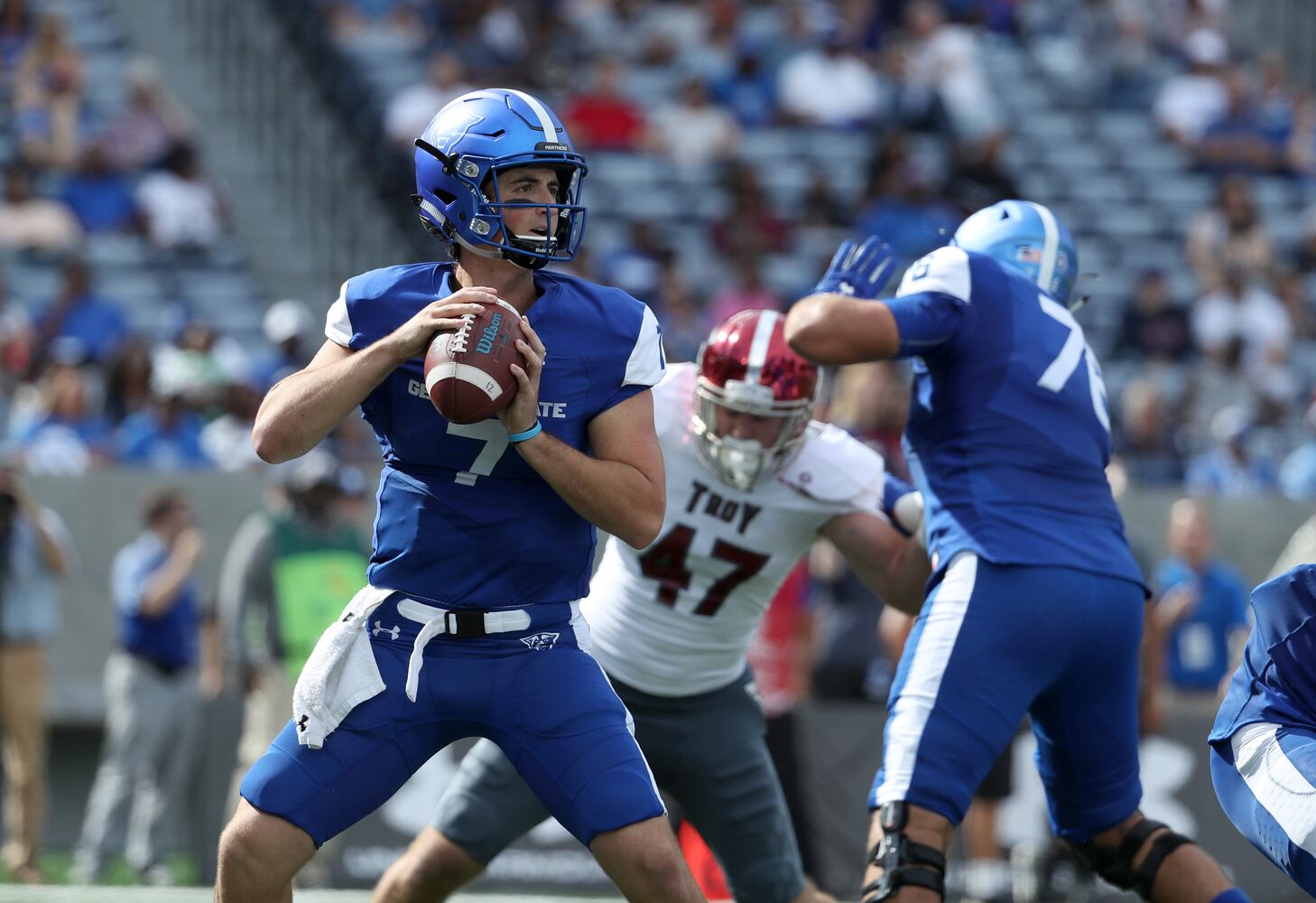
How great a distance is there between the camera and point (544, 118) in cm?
400

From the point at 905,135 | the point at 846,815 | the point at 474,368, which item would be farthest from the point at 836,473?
the point at 905,135

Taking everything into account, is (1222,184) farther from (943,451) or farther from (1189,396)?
(943,451)

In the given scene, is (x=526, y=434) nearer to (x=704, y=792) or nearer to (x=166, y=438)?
(x=704, y=792)

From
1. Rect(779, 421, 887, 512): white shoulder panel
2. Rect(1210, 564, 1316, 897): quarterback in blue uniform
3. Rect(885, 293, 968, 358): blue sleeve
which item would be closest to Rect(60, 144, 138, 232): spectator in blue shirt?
Rect(779, 421, 887, 512): white shoulder panel

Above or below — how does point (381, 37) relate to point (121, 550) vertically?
above

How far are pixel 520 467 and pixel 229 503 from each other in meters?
6.30

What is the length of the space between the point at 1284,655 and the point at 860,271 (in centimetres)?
136

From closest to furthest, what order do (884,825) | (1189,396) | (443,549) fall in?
(443,549), (884,825), (1189,396)

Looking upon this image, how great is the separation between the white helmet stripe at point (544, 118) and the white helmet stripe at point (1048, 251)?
4.90 feet

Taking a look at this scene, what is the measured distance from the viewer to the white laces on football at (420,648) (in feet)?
12.5

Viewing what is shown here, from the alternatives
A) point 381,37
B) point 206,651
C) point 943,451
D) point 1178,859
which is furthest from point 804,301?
point 381,37

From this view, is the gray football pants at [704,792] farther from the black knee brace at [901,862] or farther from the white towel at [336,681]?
the white towel at [336,681]

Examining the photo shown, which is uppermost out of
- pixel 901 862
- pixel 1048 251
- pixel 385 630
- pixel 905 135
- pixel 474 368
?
pixel 474 368

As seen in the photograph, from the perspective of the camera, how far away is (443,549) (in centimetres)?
387
